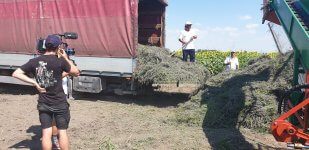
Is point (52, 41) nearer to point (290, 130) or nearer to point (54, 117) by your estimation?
point (54, 117)

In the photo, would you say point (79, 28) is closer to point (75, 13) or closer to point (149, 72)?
point (75, 13)

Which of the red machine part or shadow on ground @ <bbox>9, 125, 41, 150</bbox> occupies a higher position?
the red machine part

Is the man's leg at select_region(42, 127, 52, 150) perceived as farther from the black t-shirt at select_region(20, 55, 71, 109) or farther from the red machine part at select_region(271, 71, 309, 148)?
the red machine part at select_region(271, 71, 309, 148)

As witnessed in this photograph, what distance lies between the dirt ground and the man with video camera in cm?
128

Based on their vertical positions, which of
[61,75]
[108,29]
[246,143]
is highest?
[108,29]

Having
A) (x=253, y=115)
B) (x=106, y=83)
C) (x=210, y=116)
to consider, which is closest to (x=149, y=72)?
(x=106, y=83)

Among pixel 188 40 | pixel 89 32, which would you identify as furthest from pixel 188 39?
pixel 89 32

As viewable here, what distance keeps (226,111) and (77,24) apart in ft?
15.6

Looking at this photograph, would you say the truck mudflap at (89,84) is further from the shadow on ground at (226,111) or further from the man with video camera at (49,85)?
the man with video camera at (49,85)

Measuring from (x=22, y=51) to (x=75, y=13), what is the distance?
213 centimetres

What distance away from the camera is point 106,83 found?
10016 millimetres

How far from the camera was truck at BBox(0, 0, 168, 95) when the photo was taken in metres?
9.30

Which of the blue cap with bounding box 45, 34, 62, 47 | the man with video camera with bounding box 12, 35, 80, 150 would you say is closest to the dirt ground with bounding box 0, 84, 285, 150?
the man with video camera with bounding box 12, 35, 80, 150

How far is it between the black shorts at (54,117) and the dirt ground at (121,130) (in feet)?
3.91
